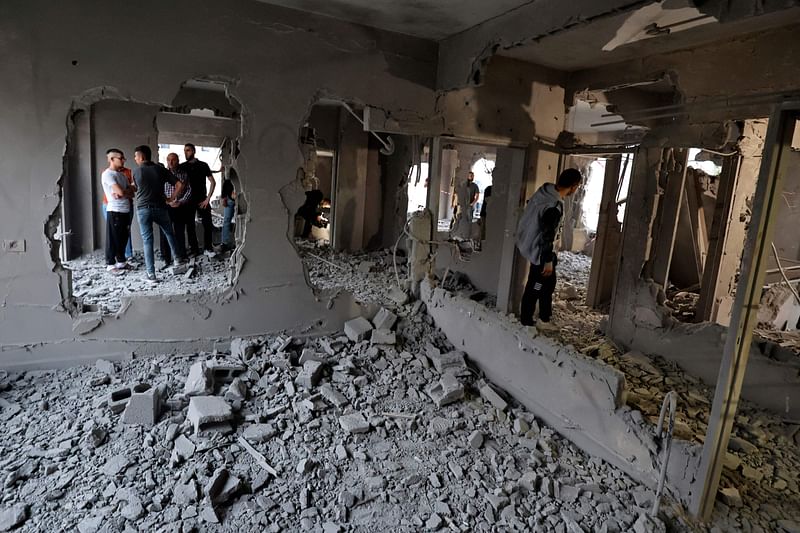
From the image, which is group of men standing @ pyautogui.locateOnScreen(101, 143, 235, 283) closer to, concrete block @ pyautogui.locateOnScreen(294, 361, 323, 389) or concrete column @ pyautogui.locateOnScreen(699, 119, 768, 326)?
concrete block @ pyautogui.locateOnScreen(294, 361, 323, 389)

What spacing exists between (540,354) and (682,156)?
344 cm

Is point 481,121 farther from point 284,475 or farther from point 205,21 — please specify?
point 284,475

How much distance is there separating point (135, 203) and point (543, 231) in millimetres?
5502

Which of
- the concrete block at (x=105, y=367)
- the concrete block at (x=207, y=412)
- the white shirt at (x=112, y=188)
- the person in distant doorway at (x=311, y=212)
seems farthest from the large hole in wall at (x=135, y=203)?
the concrete block at (x=207, y=412)

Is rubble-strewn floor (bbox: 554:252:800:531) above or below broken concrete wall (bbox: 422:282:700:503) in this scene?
below

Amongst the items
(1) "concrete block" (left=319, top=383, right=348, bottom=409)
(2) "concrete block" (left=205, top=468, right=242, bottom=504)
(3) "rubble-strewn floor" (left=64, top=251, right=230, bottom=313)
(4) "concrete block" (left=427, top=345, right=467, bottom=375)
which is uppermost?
(3) "rubble-strewn floor" (left=64, top=251, right=230, bottom=313)

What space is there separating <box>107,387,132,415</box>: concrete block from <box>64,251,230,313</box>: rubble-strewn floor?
119 cm

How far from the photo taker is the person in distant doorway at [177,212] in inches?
255

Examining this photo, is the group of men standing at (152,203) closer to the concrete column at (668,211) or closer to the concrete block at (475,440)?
the concrete block at (475,440)

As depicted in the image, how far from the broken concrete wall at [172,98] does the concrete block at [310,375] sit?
0.81m

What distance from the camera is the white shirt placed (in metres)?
5.51

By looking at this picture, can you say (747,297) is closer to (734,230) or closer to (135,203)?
(734,230)

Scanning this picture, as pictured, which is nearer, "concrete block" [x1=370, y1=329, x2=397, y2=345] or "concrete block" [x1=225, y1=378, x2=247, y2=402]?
"concrete block" [x1=225, y1=378, x2=247, y2=402]

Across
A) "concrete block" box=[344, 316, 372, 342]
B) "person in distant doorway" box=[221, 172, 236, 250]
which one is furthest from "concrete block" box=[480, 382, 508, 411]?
"person in distant doorway" box=[221, 172, 236, 250]
